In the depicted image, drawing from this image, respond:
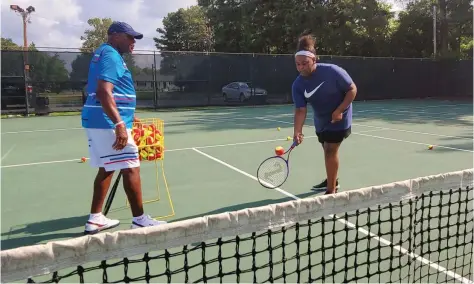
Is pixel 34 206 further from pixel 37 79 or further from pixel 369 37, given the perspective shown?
pixel 369 37

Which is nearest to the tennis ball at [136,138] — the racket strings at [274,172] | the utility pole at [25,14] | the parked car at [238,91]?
the racket strings at [274,172]

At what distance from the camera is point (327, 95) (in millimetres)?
3990

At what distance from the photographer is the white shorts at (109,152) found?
316 cm

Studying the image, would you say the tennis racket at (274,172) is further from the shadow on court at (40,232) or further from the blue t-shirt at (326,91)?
the shadow on court at (40,232)

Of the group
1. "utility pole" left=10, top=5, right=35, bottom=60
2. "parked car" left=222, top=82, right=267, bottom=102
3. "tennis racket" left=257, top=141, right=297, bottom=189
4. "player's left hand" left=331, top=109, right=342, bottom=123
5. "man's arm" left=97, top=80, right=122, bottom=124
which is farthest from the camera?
"utility pole" left=10, top=5, right=35, bottom=60

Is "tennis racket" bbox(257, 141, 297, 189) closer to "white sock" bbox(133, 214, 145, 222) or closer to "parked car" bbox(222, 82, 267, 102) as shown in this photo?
"white sock" bbox(133, 214, 145, 222)

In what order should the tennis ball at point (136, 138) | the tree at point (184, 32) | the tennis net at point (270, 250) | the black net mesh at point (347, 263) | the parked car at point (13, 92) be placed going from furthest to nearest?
the tree at point (184, 32)
the parked car at point (13, 92)
the tennis ball at point (136, 138)
the black net mesh at point (347, 263)
the tennis net at point (270, 250)

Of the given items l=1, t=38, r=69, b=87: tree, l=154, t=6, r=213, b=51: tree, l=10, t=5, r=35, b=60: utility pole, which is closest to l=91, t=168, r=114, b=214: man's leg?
l=1, t=38, r=69, b=87: tree

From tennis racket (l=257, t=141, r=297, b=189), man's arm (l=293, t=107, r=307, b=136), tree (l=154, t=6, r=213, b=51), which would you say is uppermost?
tree (l=154, t=6, r=213, b=51)

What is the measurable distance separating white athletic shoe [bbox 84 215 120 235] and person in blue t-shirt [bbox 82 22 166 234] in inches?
13.8

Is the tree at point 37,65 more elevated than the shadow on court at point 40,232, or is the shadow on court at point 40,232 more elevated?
the tree at point 37,65

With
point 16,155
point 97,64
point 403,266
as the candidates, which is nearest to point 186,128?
Answer: point 16,155

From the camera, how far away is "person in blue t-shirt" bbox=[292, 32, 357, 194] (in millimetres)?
3906

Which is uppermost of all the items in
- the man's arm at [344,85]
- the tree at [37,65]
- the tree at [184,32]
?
the tree at [184,32]
